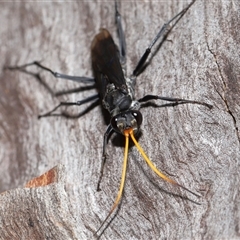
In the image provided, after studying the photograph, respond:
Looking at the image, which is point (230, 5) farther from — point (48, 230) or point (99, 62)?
point (48, 230)

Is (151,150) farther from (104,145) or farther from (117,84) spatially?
(117,84)

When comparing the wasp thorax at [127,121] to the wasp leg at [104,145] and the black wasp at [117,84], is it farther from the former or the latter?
the wasp leg at [104,145]

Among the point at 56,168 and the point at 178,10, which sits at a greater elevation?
the point at 178,10

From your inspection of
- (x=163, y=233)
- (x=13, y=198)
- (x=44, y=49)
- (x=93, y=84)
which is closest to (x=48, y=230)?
(x=13, y=198)

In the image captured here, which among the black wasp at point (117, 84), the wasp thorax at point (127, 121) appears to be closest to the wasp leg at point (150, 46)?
the black wasp at point (117, 84)

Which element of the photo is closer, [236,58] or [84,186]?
[236,58]

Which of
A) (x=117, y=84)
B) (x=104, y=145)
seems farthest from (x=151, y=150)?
(x=117, y=84)
